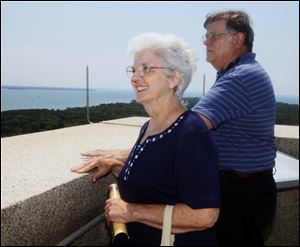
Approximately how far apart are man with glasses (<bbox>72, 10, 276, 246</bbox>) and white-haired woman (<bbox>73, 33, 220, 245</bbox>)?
248 millimetres

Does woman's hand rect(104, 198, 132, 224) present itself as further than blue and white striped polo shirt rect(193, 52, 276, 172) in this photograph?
No

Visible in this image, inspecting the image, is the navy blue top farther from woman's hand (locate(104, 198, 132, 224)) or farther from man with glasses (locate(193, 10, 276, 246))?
man with glasses (locate(193, 10, 276, 246))

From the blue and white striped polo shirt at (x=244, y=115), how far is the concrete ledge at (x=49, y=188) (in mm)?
723

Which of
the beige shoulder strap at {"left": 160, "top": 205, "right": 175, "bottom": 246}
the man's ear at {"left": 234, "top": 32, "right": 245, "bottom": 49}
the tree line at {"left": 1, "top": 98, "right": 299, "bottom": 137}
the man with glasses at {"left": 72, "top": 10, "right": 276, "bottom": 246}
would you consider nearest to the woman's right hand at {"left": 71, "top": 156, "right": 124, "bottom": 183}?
the man with glasses at {"left": 72, "top": 10, "right": 276, "bottom": 246}

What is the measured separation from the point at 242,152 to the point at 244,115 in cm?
23

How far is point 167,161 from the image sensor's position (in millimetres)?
1671

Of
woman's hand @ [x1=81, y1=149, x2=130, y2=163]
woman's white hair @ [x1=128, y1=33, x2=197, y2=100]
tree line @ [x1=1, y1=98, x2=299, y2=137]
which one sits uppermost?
woman's white hair @ [x1=128, y1=33, x2=197, y2=100]

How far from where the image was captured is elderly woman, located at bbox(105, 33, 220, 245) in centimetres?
160

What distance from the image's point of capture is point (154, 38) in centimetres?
189

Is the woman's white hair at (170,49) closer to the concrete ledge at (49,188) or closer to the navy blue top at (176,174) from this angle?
the navy blue top at (176,174)

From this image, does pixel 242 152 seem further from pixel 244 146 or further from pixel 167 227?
pixel 167 227

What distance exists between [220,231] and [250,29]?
1416 millimetres

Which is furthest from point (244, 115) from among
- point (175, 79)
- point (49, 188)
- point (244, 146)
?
point (49, 188)

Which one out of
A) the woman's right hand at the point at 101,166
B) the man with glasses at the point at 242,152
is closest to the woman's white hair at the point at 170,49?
the man with glasses at the point at 242,152
